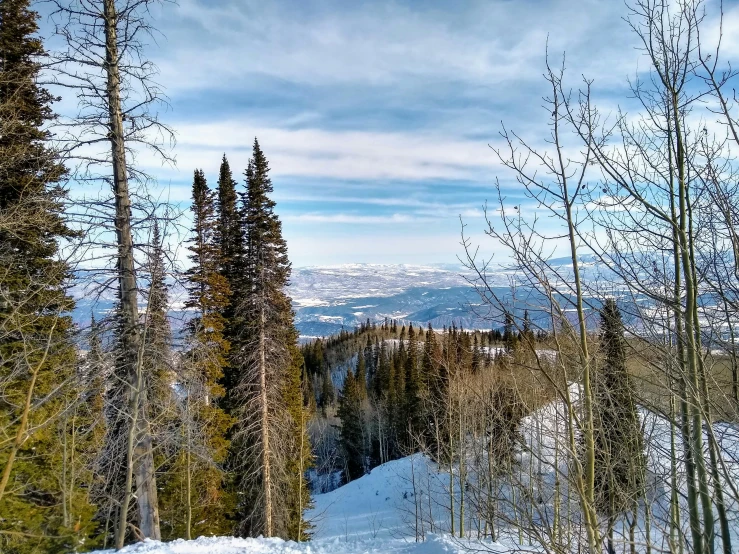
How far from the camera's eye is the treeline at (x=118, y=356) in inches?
266

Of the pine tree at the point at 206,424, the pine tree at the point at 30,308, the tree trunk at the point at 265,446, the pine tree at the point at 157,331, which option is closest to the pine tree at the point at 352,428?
the pine tree at the point at 206,424

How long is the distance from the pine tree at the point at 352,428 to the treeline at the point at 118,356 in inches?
976

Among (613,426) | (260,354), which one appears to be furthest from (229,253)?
(613,426)

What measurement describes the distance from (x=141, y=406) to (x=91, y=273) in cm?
236

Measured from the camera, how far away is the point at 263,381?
1352 cm

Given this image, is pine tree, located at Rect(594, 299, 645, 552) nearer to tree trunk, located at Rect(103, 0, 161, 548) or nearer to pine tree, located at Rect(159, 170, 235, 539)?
tree trunk, located at Rect(103, 0, 161, 548)

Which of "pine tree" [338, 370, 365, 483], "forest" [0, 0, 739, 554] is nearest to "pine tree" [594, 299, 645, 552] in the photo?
"forest" [0, 0, 739, 554]

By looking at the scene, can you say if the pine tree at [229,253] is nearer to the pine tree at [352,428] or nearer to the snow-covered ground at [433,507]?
the snow-covered ground at [433,507]

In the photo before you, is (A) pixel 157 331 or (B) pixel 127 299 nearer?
(B) pixel 127 299

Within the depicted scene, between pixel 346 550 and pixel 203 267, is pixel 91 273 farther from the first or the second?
pixel 203 267

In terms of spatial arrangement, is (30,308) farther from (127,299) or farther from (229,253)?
(229,253)

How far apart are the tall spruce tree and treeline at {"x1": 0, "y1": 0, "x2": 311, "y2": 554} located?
0.07 metres

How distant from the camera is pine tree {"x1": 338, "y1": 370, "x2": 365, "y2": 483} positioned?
42.5 m

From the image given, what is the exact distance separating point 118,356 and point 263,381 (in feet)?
22.2
